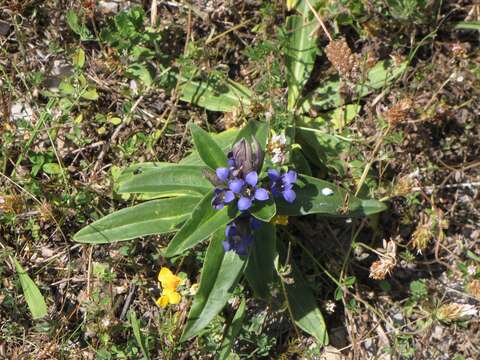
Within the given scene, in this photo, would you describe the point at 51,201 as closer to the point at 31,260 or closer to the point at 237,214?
the point at 31,260

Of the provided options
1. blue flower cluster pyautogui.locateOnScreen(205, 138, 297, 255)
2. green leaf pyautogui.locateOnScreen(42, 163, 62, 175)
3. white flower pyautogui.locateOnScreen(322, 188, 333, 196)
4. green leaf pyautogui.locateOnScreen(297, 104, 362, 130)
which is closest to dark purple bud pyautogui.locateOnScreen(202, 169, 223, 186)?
blue flower cluster pyautogui.locateOnScreen(205, 138, 297, 255)

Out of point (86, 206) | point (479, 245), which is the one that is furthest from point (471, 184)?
point (86, 206)

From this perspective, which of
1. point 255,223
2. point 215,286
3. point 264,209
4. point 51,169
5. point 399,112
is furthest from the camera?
point 51,169

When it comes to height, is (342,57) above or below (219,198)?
above

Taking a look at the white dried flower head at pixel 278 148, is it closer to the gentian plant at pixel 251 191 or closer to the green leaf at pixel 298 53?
the gentian plant at pixel 251 191

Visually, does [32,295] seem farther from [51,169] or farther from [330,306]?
[330,306]

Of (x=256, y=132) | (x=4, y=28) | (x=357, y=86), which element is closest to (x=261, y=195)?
(x=256, y=132)
